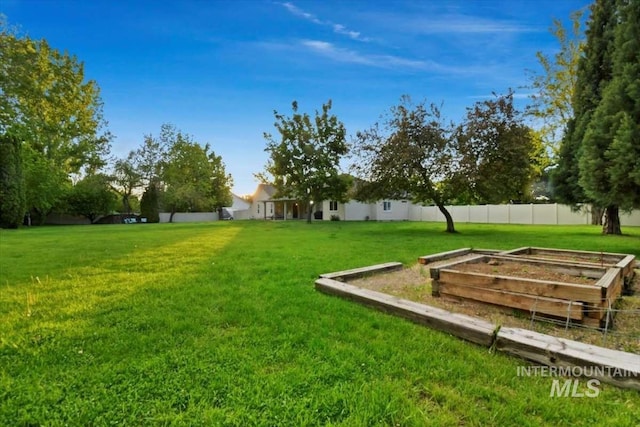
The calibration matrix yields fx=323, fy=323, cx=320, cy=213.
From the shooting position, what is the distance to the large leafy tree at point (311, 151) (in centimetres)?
2202

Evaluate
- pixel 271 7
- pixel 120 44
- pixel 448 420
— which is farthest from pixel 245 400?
pixel 120 44

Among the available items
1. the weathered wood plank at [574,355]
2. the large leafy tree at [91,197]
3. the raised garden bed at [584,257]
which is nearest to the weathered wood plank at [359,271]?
the raised garden bed at [584,257]

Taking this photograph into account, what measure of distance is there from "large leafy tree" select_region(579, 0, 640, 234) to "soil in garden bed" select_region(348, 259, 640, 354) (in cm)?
194

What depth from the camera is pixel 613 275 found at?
134 inches

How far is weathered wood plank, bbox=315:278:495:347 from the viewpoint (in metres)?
2.57

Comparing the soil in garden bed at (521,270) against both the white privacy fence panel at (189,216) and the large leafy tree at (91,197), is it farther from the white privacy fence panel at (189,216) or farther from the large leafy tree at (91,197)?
the white privacy fence panel at (189,216)

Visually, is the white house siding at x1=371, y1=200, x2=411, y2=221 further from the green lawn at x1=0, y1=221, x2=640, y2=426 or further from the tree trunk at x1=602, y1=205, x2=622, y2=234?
the green lawn at x1=0, y1=221, x2=640, y2=426

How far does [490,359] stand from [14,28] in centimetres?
1847

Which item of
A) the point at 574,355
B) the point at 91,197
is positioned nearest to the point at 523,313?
the point at 574,355

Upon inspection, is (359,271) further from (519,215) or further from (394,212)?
(394,212)

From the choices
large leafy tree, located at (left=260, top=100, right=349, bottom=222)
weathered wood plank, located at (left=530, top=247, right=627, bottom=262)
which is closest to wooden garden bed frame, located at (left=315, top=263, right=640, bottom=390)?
weathered wood plank, located at (left=530, top=247, right=627, bottom=262)

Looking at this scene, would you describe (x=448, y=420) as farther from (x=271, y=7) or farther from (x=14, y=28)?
(x=14, y=28)

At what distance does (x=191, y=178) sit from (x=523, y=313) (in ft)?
115

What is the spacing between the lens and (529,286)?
126 inches
